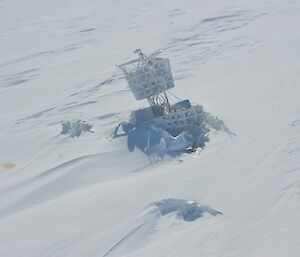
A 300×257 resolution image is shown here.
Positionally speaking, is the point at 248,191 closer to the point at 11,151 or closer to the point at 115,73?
the point at 11,151

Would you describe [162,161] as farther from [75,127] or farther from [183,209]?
[75,127]

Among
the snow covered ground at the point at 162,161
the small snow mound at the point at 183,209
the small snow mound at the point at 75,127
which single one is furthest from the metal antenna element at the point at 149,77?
the small snow mound at the point at 183,209

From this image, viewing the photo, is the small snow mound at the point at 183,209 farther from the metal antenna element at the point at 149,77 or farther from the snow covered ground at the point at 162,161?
the metal antenna element at the point at 149,77

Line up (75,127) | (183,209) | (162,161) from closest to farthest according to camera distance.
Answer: (183,209), (162,161), (75,127)

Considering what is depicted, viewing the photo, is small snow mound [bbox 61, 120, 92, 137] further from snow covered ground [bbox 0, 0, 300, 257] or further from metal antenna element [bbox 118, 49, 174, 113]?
metal antenna element [bbox 118, 49, 174, 113]

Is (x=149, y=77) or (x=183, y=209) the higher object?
(x=149, y=77)

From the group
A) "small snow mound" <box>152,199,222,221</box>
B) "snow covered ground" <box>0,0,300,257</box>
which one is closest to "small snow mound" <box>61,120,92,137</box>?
"snow covered ground" <box>0,0,300,257</box>

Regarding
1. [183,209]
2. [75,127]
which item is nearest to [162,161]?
[183,209]
